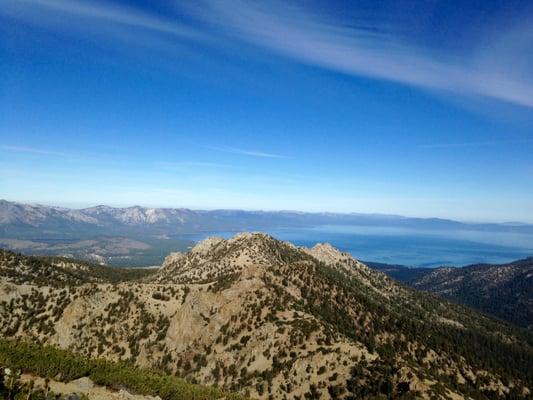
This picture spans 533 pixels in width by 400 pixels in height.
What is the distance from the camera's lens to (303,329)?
184 feet

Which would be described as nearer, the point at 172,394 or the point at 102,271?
the point at 172,394

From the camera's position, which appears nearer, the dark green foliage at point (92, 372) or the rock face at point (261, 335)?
the dark green foliage at point (92, 372)

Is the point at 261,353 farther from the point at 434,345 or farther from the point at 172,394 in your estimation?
the point at 434,345

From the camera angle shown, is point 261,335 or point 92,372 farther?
point 261,335

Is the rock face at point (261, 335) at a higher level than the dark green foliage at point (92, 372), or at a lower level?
lower

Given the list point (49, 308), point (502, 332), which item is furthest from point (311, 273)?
point (502, 332)

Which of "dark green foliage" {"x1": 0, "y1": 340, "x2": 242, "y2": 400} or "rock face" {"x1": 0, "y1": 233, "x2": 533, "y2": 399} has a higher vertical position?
"dark green foliage" {"x1": 0, "y1": 340, "x2": 242, "y2": 400}

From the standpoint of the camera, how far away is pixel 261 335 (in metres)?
57.7

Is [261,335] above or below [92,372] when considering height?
below

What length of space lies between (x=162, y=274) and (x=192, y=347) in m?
82.5

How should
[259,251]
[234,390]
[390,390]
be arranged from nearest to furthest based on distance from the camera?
[390,390] → [234,390] → [259,251]

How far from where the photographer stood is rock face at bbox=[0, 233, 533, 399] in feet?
150

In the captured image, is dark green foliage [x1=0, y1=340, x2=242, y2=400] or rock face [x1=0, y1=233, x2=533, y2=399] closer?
dark green foliage [x1=0, y1=340, x2=242, y2=400]

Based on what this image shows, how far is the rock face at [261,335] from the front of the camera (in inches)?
1799
